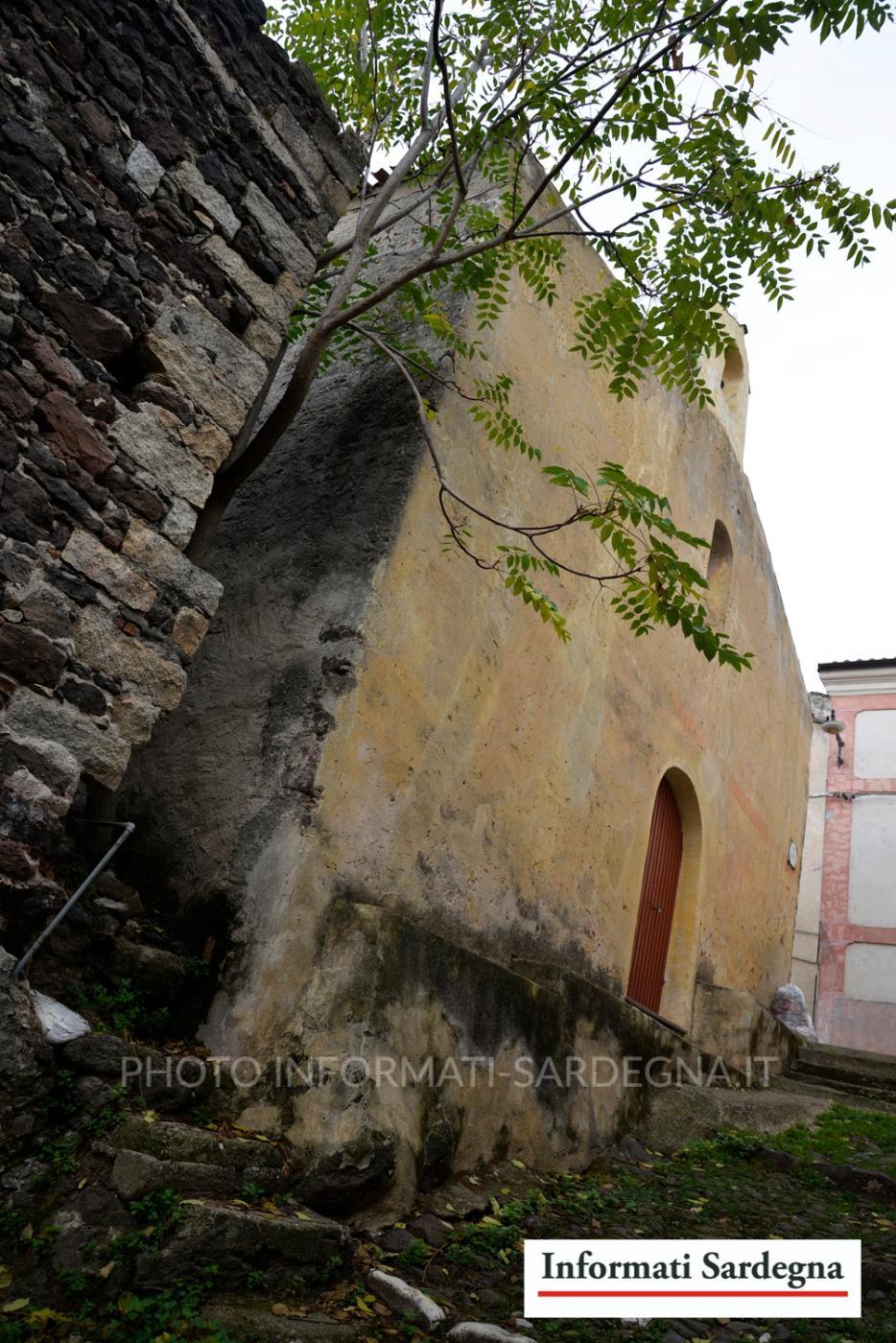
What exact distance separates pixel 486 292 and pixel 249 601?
2045 millimetres

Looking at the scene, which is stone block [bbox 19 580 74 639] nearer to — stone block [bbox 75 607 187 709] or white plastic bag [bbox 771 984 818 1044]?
stone block [bbox 75 607 187 709]

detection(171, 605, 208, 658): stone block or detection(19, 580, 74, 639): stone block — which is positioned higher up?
detection(171, 605, 208, 658): stone block

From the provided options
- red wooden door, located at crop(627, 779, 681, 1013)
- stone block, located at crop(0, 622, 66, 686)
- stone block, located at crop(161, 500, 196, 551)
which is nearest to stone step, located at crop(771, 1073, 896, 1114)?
red wooden door, located at crop(627, 779, 681, 1013)

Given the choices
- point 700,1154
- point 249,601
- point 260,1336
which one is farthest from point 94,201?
point 700,1154

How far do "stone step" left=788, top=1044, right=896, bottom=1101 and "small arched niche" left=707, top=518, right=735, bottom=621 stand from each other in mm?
4599

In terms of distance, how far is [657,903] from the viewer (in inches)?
313

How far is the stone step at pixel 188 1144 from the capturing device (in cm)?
287

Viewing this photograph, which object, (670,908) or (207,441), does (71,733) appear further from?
(670,908)

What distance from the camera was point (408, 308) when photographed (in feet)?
17.9

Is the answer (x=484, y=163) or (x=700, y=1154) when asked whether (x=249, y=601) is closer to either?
(x=484, y=163)

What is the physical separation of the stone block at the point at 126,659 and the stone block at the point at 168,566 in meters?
0.25

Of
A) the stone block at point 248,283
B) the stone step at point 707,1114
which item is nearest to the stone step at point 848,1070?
the stone step at point 707,1114

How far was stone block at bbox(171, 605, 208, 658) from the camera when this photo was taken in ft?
11.1

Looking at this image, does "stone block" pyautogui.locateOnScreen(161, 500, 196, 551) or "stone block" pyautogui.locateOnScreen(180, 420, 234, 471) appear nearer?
"stone block" pyautogui.locateOnScreen(161, 500, 196, 551)
